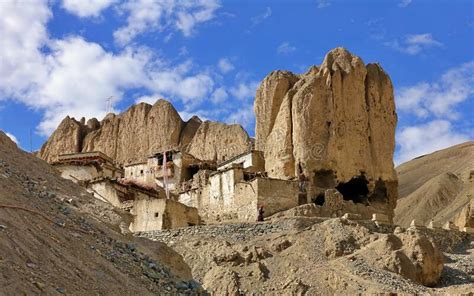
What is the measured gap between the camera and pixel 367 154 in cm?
4347

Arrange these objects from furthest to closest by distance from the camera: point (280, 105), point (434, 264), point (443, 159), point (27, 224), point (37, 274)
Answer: point (443, 159) → point (280, 105) → point (434, 264) → point (27, 224) → point (37, 274)

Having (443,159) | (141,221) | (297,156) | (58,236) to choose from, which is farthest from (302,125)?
(443,159)

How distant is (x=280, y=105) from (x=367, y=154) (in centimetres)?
572

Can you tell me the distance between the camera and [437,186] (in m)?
87.0

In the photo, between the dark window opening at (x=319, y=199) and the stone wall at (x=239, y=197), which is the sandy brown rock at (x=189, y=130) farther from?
the dark window opening at (x=319, y=199)

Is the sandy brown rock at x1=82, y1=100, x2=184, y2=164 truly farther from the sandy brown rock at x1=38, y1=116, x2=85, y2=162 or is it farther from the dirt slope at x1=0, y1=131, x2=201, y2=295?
the dirt slope at x1=0, y1=131, x2=201, y2=295

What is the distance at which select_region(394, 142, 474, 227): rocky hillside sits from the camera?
258ft

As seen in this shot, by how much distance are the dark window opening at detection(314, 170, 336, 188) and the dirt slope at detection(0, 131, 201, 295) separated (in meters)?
24.0

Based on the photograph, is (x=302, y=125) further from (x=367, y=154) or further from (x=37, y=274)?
(x=37, y=274)

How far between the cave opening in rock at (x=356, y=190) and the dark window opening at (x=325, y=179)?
899mm

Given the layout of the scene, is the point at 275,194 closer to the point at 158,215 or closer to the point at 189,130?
the point at 158,215

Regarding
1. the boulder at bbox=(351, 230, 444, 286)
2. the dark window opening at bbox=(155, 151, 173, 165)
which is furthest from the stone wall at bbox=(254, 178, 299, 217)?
the dark window opening at bbox=(155, 151, 173, 165)

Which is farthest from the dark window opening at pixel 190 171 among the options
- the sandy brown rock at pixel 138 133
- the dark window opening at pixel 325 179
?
the sandy brown rock at pixel 138 133

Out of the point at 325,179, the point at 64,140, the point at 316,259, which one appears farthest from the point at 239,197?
the point at 64,140
